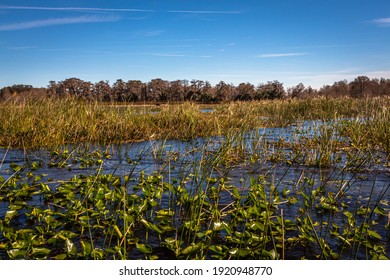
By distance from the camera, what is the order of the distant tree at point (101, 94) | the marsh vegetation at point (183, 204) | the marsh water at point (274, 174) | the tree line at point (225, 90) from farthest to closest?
1. the tree line at point (225, 90)
2. the distant tree at point (101, 94)
3. the marsh water at point (274, 174)
4. the marsh vegetation at point (183, 204)

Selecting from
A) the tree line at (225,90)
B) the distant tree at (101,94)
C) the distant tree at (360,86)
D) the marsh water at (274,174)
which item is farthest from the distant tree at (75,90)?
the distant tree at (360,86)

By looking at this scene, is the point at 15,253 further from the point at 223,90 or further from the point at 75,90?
the point at 223,90

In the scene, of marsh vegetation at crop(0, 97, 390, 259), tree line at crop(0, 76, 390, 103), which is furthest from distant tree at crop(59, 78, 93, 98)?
tree line at crop(0, 76, 390, 103)

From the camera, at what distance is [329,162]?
5746 mm

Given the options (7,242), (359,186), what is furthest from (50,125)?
(359,186)

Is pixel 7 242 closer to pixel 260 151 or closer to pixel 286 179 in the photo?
pixel 286 179

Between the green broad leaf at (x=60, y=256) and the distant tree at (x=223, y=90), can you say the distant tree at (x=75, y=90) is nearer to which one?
the green broad leaf at (x=60, y=256)

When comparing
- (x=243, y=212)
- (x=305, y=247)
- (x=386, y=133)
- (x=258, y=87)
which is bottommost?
(x=305, y=247)

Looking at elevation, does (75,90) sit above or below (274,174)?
above

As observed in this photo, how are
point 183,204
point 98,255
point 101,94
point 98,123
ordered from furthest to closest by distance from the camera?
1. point 101,94
2. point 98,123
3. point 183,204
4. point 98,255

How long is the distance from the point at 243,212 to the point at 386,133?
473 centimetres

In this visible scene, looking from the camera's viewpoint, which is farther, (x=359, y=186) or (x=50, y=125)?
(x=50, y=125)

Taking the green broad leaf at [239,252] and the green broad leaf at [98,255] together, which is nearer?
the green broad leaf at [98,255]

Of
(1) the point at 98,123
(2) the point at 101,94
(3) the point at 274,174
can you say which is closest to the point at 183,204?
(3) the point at 274,174
